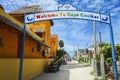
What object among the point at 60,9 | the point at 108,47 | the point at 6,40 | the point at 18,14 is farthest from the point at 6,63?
the point at 18,14

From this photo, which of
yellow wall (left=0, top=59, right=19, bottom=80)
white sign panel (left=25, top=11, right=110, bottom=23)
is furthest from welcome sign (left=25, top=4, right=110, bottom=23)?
yellow wall (left=0, top=59, right=19, bottom=80)

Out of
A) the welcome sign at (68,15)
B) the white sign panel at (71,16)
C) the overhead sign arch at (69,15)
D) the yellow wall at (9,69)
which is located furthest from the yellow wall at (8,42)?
the white sign panel at (71,16)

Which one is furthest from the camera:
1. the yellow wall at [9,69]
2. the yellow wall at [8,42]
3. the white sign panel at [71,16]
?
the yellow wall at [8,42]

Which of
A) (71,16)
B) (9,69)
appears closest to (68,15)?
(71,16)

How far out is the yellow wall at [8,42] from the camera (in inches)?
417

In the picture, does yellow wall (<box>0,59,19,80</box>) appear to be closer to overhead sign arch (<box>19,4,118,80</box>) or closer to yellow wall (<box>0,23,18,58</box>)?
yellow wall (<box>0,23,18,58</box>)

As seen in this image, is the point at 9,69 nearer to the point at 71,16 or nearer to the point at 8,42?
the point at 8,42

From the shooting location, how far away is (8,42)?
11.6 metres

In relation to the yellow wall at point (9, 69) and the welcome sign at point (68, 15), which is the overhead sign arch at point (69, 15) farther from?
the yellow wall at point (9, 69)

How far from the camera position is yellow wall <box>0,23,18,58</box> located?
10594mm

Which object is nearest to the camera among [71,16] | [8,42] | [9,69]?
[9,69]

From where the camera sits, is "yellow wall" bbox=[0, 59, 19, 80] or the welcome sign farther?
the welcome sign

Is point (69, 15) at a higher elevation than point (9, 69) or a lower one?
higher

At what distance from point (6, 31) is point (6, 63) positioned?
110 inches
